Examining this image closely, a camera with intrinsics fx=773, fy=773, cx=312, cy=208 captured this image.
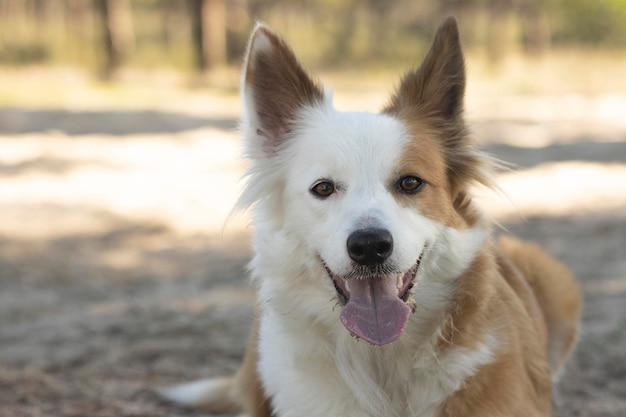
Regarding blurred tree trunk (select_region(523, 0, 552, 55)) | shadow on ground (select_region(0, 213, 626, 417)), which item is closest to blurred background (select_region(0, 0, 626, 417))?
shadow on ground (select_region(0, 213, 626, 417))

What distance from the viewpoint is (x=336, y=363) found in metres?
3.41

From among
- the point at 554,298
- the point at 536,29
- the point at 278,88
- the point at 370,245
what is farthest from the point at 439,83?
the point at 536,29

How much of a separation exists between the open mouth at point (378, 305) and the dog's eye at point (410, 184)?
291 millimetres

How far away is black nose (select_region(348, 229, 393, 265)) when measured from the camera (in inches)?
119

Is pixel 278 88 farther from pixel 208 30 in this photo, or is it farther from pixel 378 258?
pixel 208 30

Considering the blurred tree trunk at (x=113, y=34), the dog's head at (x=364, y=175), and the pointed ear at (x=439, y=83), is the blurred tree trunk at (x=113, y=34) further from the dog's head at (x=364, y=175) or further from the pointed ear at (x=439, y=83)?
the pointed ear at (x=439, y=83)

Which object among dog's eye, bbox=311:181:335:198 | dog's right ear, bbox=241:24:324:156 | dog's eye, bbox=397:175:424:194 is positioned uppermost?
dog's right ear, bbox=241:24:324:156

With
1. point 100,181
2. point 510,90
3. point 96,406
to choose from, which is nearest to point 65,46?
point 510,90

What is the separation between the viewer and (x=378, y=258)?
120 inches

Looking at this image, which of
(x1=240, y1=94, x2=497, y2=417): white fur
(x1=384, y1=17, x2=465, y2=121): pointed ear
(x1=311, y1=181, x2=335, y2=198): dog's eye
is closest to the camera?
(x1=240, y1=94, x2=497, y2=417): white fur

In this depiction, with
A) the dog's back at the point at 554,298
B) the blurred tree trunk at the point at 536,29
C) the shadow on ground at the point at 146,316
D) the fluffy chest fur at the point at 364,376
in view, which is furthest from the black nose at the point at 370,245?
the blurred tree trunk at the point at 536,29

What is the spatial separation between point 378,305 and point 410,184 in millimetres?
548

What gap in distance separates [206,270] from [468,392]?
207 inches

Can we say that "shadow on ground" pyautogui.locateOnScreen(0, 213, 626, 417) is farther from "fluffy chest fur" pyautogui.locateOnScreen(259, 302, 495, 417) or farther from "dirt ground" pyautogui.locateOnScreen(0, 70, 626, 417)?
"fluffy chest fur" pyautogui.locateOnScreen(259, 302, 495, 417)
